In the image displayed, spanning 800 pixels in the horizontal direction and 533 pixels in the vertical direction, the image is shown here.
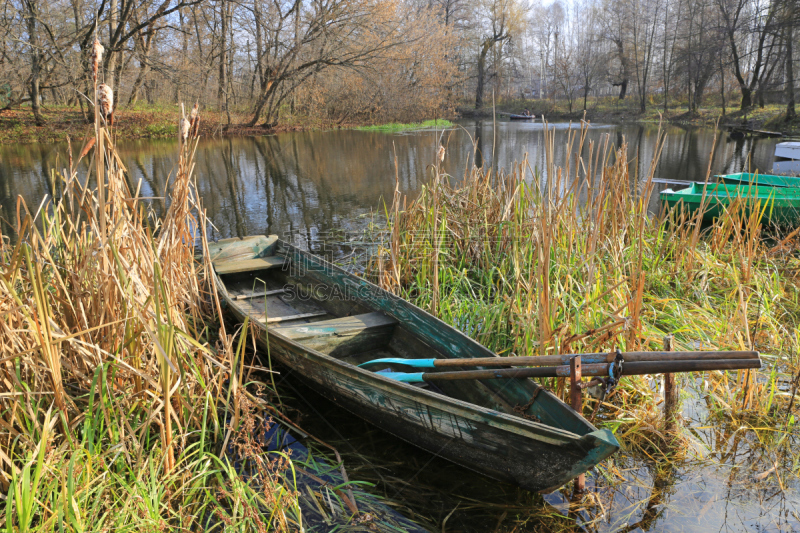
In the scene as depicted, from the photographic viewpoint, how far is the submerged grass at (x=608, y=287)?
2.59 m

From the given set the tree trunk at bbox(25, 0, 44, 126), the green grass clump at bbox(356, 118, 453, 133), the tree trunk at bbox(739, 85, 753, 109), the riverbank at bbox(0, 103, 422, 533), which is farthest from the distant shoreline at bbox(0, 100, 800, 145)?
the riverbank at bbox(0, 103, 422, 533)

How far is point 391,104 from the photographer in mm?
24609

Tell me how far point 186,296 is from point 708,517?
9.40 feet

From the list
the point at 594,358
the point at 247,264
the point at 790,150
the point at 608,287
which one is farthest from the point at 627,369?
the point at 790,150

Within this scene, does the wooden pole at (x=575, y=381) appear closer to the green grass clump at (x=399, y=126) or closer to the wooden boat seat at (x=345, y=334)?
the wooden boat seat at (x=345, y=334)

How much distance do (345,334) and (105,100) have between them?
6.28 ft

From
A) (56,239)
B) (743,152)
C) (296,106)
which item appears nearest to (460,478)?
(56,239)

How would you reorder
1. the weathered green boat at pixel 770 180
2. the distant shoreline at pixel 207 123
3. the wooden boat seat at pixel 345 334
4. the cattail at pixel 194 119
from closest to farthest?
the cattail at pixel 194 119 → the wooden boat seat at pixel 345 334 → the weathered green boat at pixel 770 180 → the distant shoreline at pixel 207 123

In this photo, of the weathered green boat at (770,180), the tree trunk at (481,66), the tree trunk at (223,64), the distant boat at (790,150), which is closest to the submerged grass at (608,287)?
the weathered green boat at (770,180)

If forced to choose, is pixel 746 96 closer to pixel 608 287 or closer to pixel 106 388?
pixel 608 287

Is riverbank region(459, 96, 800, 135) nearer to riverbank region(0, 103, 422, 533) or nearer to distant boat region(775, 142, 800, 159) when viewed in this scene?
distant boat region(775, 142, 800, 159)

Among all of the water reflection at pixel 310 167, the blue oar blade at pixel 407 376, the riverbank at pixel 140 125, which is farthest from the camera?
the riverbank at pixel 140 125

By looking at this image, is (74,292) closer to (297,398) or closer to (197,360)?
(197,360)

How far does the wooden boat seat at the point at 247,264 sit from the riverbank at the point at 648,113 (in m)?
15.5
